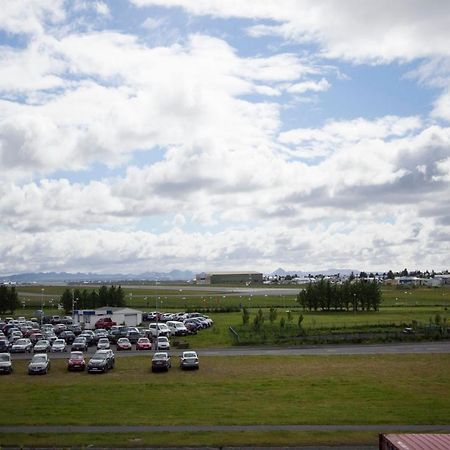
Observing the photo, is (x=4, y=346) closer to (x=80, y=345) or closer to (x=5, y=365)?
(x=80, y=345)

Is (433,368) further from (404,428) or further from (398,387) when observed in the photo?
(404,428)

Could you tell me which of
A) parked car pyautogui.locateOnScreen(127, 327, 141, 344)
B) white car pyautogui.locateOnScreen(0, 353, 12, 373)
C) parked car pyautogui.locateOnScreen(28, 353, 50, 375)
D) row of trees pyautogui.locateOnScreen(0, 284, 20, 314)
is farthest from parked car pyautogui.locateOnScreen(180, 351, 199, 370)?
row of trees pyautogui.locateOnScreen(0, 284, 20, 314)

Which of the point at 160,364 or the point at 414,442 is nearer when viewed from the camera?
the point at 414,442

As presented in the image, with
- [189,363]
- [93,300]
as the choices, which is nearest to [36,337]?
[189,363]

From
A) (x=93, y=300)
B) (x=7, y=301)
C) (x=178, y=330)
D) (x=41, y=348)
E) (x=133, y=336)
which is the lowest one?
(x=41, y=348)

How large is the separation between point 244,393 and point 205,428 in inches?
352

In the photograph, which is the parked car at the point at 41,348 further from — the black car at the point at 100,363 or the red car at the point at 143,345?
the black car at the point at 100,363

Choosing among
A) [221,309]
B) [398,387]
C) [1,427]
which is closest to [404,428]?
[398,387]

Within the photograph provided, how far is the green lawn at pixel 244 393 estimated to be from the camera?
98.0 feet

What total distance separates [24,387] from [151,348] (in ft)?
72.9

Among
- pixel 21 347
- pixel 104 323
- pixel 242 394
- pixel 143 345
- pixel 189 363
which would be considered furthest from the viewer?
pixel 104 323

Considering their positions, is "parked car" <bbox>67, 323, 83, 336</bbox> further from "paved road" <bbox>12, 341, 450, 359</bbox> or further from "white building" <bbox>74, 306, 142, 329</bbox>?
"paved road" <bbox>12, 341, 450, 359</bbox>

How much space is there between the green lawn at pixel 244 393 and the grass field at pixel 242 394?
52 millimetres

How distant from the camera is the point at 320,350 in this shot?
189 feet
